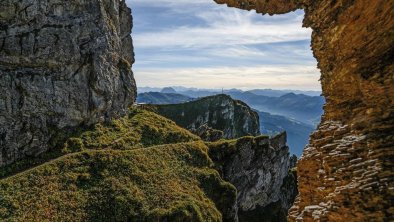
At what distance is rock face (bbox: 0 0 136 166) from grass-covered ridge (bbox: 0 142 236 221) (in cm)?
1472

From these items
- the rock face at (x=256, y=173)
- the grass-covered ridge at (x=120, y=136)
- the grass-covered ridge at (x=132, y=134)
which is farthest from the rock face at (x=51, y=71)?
the rock face at (x=256, y=173)

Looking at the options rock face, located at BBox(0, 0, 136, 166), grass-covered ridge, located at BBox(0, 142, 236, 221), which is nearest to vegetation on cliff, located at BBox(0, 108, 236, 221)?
grass-covered ridge, located at BBox(0, 142, 236, 221)

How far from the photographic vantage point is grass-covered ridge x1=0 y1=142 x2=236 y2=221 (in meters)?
81.6

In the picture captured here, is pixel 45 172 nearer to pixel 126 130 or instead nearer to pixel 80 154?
pixel 80 154

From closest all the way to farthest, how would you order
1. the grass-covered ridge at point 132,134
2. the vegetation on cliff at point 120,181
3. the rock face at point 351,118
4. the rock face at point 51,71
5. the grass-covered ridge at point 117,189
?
the rock face at point 351,118 → the grass-covered ridge at point 117,189 → the vegetation on cliff at point 120,181 → the rock face at point 51,71 → the grass-covered ridge at point 132,134

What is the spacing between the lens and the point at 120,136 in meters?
122

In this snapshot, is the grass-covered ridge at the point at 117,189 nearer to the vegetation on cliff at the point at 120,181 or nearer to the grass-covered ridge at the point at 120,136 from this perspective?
the vegetation on cliff at the point at 120,181

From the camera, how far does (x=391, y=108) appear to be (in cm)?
1339

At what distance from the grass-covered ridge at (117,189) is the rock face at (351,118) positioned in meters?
74.2

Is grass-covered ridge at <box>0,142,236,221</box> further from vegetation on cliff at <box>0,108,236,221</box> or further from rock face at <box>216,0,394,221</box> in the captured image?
rock face at <box>216,0,394,221</box>

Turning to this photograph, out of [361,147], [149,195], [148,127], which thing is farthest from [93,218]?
[361,147]

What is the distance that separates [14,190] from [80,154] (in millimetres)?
20804

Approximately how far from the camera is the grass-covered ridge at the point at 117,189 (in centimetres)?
8162

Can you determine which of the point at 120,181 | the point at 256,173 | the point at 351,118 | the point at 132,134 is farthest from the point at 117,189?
the point at 351,118
